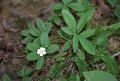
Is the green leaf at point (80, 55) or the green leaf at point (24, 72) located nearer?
the green leaf at point (80, 55)

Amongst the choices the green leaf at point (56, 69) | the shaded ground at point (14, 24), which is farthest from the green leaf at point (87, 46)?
the shaded ground at point (14, 24)

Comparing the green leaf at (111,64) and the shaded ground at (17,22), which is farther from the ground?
the shaded ground at (17,22)

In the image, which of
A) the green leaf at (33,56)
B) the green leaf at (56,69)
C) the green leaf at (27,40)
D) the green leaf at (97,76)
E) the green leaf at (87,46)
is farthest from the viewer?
the green leaf at (27,40)

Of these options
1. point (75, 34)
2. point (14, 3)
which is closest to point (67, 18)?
point (75, 34)

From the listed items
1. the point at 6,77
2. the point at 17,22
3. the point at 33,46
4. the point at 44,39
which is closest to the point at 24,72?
the point at 6,77

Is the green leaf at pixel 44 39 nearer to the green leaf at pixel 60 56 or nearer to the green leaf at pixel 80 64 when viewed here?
the green leaf at pixel 60 56

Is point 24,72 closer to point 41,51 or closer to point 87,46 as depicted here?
point 41,51

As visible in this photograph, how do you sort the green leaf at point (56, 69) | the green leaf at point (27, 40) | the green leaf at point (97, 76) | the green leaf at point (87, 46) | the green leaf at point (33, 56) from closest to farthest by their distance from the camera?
the green leaf at point (97, 76)
the green leaf at point (87, 46)
the green leaf at point (33, 56)
the green leaf at point (56, 69)
the green leaf at point (27, 40)

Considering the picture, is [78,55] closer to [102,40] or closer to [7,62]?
[102,40]

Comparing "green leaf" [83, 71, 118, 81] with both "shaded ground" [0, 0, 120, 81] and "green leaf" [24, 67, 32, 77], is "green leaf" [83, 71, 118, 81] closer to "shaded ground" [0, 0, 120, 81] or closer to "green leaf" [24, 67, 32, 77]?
"shaded ground" [0, 0, 120, 81]

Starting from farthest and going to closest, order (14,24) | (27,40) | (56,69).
Answer: (14,24) → (27,40) → (56,69)
